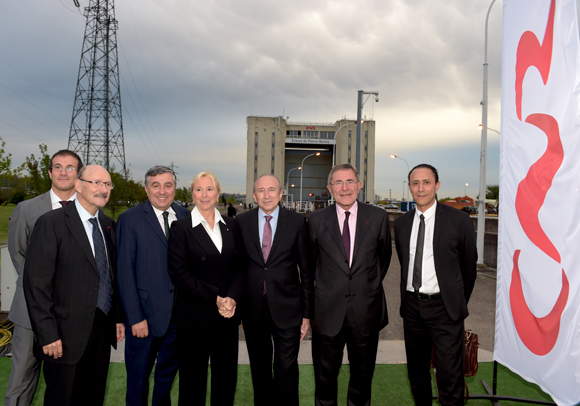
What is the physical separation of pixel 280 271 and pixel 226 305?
0.55 meters

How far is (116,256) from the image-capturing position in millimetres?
2947

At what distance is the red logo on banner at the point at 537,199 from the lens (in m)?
2.85

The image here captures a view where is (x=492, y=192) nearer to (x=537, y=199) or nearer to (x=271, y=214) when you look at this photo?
(x=537, y=199)

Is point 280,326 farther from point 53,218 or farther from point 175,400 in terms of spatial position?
point 53,218

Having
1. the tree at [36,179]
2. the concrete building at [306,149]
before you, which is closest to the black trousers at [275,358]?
the tree at [36,179]

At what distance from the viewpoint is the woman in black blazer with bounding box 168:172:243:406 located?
2.87 metres

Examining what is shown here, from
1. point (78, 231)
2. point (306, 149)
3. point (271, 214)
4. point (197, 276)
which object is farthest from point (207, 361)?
point (306, 149)

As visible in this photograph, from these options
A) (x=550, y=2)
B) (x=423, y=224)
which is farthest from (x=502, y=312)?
(x=550, y=2)

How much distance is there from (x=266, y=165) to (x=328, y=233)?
69.3 m

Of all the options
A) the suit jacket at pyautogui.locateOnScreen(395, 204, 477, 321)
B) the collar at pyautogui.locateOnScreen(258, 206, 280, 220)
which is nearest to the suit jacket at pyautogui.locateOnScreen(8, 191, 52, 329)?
the collar at pyautogui.locateOnScreen(258, 206, 280, 220)

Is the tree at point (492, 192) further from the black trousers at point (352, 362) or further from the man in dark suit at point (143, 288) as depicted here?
the man in dark suit at point (143, 288)

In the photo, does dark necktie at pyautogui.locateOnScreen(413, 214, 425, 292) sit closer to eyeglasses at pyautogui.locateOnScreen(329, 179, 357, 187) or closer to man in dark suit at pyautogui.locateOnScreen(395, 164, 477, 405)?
man in dark suit at pyautogui.locateOnScreen(395, 164, 477, 405)

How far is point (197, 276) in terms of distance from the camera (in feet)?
9.59

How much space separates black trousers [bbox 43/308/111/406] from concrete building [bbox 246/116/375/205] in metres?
66.0
